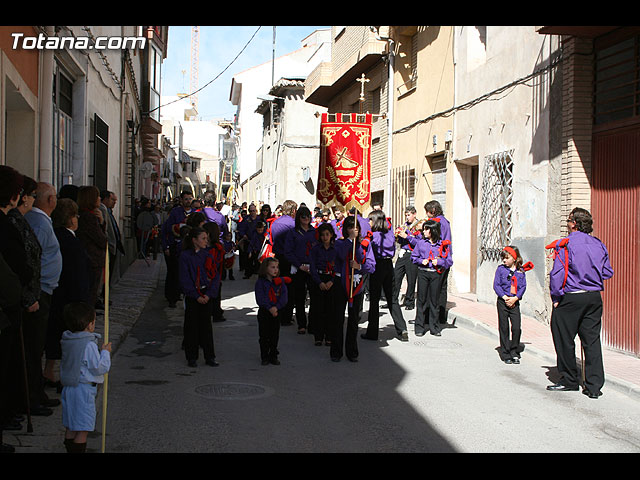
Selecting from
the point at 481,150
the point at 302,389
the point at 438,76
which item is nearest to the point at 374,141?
the point at 438,76

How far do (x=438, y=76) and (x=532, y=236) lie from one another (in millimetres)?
5917

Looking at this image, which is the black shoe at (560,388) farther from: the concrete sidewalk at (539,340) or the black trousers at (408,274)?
the black trousers at (408,274)

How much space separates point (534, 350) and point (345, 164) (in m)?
10.4

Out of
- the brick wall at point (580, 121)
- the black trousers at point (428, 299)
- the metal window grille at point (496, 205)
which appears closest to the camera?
the brick wall at point (580, 121)

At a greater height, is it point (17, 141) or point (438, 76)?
point (438, 76)

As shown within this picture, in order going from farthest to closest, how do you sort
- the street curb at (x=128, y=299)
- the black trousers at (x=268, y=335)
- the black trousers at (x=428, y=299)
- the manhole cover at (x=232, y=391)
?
the black trousers at (x=428, y=299)
the street curb at (x=128, y=299)
the black trousers at (x=268, y=335)
the manhole cover at (x=232, y=391)

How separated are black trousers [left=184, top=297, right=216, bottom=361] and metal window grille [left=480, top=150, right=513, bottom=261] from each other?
22.8 feet

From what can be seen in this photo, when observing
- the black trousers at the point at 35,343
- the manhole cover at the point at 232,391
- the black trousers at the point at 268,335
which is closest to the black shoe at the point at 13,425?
the black trousers at the point at 35,343

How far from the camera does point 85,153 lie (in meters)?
12.6

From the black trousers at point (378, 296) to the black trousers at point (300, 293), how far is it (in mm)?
1102

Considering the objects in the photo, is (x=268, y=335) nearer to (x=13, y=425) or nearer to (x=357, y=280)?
(x=357, y=280)

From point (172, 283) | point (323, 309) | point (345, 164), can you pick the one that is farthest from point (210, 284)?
point (345, 164)

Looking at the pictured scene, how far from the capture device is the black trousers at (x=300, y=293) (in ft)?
35.7

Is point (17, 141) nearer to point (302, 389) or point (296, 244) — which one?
point (296, 244)
